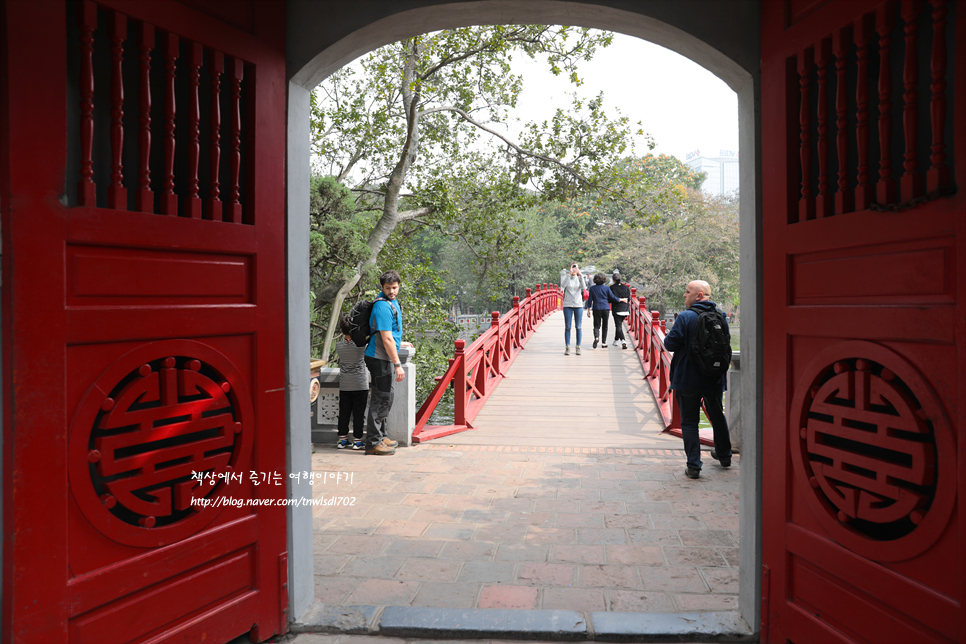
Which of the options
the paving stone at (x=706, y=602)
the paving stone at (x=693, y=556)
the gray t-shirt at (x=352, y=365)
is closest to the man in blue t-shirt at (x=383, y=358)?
the gray t-shirt at (x=352, y=365)

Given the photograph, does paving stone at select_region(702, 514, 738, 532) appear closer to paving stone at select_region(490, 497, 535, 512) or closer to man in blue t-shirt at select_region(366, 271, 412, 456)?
paving stone at select_region(490, 497, 535, 512)

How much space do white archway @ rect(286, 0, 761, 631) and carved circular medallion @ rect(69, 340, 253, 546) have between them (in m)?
0.37

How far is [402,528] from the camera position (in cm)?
414

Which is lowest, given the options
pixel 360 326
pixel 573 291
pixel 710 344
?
pixel 710 344

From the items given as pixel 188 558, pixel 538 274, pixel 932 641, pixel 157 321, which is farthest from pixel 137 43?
pixel 538 274

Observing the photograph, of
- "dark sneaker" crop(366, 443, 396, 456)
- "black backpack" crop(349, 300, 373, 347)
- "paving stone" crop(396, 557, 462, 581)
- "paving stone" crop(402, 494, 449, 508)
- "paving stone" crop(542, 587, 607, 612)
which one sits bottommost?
"paving stone" crop(542, 587, 607, 612)

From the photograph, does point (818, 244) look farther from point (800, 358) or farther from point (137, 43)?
point (137, 43)

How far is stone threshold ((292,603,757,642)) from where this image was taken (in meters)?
2.73

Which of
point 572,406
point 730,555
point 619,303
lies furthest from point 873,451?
point 619,303

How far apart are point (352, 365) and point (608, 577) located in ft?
11.0

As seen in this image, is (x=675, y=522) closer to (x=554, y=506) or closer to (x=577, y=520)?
(x=577, y=520)

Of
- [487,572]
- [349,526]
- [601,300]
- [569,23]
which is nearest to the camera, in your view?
[569,23]

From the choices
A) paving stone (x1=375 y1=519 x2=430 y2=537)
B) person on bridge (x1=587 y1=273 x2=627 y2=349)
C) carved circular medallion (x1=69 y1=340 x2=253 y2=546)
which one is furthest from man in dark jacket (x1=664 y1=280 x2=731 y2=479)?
person on bridge (x1=587 y1=273 x2=627 y2=349)

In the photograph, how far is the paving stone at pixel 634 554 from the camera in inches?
141
